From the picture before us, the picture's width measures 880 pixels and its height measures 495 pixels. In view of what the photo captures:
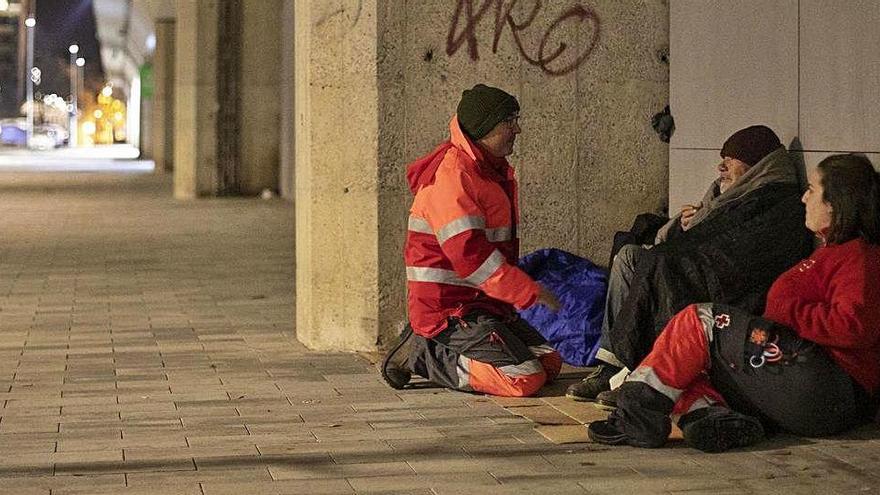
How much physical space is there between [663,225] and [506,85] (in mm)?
1267

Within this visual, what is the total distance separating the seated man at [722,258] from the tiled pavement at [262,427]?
0.36 meters

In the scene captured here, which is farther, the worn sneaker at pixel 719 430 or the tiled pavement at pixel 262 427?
the worn sneaker at pixel 719 430

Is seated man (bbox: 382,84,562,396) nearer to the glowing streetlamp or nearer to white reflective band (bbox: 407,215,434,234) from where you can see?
white reflective band (bbox: 407,215,434,234)

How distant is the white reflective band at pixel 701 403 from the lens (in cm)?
602

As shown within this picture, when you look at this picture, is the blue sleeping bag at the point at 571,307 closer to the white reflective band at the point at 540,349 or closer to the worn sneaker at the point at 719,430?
the white reflective band at the point at 540,349

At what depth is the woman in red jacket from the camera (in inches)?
231

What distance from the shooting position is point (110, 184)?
103 feet

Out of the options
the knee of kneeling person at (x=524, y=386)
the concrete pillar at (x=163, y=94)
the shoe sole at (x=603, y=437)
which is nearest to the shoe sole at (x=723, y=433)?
the shoe sole at (x=603, y=437)

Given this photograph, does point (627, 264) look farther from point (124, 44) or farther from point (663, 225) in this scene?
point (124, 44)

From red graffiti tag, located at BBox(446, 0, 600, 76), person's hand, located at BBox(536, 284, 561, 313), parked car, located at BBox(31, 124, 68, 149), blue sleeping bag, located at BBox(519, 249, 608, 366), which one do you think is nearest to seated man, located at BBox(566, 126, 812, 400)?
person's hand, located at BBox(536, 284, 561, 313)

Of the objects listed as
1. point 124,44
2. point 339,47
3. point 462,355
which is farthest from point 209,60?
point 124,44

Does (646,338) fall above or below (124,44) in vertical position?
below

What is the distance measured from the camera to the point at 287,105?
84.5 feet

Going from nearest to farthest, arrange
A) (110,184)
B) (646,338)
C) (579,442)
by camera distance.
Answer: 1. (579,442)
2. (646,338)
3. (110,184)
